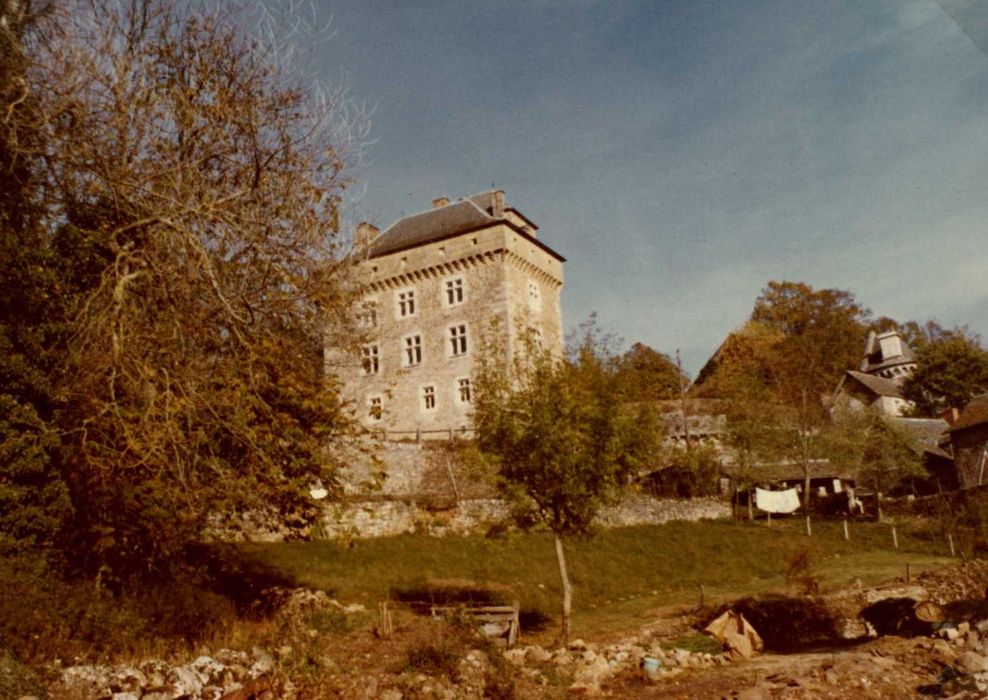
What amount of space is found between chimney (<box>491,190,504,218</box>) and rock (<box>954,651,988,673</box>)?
A: 33.2 m

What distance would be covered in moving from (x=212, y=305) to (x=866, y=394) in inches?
2162

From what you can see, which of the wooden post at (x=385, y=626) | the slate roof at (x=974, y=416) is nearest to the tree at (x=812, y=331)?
the slate roof at (x=974, y=416)

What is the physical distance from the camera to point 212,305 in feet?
40.9

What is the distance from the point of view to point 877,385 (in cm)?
5622

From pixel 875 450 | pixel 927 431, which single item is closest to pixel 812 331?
pixel 927 431

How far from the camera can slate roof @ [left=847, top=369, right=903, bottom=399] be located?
182 ft

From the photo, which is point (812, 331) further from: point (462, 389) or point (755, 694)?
point (755, 694)

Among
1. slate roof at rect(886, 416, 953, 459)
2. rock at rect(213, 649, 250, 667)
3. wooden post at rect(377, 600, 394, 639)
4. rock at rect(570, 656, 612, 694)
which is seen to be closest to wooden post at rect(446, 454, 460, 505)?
wooden post at rect(377, 600, 394, 639)

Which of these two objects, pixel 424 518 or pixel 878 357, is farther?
pixel 878 357

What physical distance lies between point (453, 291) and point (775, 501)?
65.7ft

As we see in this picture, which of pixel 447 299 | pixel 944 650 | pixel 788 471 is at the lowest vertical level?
pixel 944 650

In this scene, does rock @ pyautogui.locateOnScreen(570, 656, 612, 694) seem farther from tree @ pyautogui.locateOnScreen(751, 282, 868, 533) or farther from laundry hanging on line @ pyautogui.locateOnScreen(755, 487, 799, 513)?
tree @ pyautogui.locateOnScreen(751, 282, 868, 533)

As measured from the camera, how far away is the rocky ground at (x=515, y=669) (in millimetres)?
9078

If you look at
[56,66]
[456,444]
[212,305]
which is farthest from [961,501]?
[56,66]
